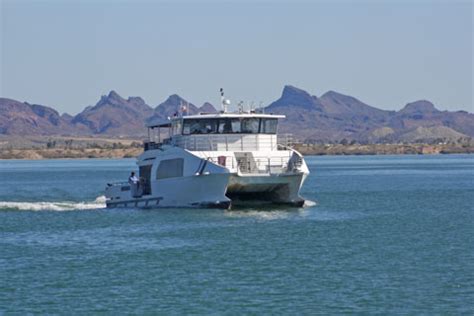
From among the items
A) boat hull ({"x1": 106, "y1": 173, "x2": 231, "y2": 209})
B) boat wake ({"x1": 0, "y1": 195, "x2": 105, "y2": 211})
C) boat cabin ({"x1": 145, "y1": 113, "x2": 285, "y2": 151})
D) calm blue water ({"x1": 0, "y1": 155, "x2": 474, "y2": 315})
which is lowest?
boat wake ({"x1": 0, "y1": 195, "x2": 105, "y2": 211})

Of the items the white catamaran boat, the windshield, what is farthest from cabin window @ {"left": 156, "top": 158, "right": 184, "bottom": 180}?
the windshield

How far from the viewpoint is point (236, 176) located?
4822 centimetres

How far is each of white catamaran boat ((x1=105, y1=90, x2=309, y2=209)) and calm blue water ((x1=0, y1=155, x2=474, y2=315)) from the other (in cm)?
113

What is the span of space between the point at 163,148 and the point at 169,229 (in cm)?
989

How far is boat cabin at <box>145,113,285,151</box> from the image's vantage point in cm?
5147

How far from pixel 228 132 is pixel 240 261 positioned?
1744 centimetres

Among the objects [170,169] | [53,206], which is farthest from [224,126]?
[53,206]

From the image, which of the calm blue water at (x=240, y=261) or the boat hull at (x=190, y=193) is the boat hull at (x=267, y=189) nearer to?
the boat hull at (x=190, y=193)

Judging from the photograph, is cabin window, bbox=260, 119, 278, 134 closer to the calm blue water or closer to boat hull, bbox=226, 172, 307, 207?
boat hull, bbox=226, 172, 307, 207

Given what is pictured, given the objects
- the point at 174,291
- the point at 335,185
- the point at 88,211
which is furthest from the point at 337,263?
the point at 335,185

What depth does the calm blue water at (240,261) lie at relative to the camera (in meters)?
28.0

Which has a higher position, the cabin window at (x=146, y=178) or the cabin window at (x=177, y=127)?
the cabin window at (x=177, y=127)

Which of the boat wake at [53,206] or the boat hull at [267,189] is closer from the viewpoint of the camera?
the boat hull at [267,189]

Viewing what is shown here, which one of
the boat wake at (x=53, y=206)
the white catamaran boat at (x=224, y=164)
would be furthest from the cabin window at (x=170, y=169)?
the boat wake at (x=53, y=206)
